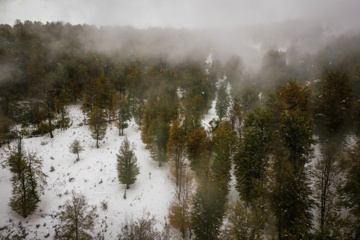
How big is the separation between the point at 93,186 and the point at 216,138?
2160 cm

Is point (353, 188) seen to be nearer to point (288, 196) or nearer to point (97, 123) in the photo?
point (288, 196)

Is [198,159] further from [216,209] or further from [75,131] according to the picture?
[75,131]

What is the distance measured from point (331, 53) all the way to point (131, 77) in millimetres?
92696

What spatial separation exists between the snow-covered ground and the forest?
1.14 metres

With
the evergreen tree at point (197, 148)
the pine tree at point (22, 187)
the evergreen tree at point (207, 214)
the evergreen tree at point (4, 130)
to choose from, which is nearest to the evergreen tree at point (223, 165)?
the evergreen tree at point (197, 148)

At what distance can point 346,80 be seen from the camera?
82.9 feet

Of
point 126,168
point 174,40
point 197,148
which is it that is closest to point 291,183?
point 197,148

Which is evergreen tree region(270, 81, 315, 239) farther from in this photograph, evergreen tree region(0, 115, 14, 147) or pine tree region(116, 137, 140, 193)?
evergreen tree region(0, 115, 14, 147)

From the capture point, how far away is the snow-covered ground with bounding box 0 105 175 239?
21500mm

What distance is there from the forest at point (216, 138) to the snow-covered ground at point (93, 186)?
1.14 m

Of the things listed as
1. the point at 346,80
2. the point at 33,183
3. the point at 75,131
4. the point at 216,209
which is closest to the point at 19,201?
the point at 33,183

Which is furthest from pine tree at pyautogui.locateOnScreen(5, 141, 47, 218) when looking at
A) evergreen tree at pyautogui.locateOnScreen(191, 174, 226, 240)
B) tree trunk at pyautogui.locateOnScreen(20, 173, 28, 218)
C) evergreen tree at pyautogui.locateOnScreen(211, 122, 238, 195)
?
evergreen tree at pyautogui.locateOnScreen(211, 122, 238, 195)

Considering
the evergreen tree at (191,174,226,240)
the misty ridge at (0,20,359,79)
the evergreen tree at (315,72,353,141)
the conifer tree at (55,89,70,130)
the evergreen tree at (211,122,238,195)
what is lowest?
the evergreen tree at (191,174,226,240)

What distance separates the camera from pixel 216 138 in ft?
82.4
